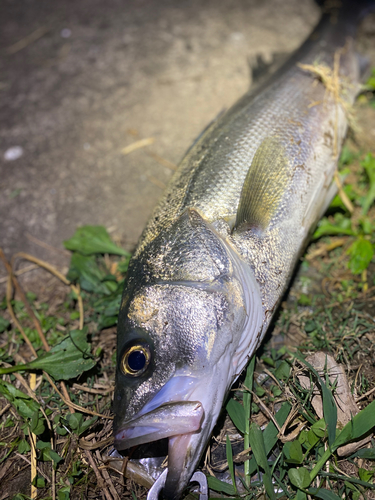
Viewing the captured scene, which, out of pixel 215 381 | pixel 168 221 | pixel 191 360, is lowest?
pixel 215 381

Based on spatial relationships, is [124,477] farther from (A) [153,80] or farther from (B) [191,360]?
(A) [153,80]

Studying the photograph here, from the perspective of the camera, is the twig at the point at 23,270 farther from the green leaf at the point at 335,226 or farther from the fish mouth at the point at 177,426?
the green leaf at the point at 335,226

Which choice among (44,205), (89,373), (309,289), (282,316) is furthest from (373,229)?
(44,205)

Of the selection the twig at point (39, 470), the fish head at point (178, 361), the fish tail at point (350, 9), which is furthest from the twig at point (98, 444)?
the fish tail at point (350, 9)

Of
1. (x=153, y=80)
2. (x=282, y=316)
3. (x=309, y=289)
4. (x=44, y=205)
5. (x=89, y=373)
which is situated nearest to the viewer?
(x=89, y=373)

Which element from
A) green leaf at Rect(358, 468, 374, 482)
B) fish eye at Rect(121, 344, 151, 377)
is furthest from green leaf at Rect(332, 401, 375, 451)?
fish eye at Rect(121, 344, 151, 377)

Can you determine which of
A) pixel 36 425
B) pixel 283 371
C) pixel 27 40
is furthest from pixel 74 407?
pixel 27 40
